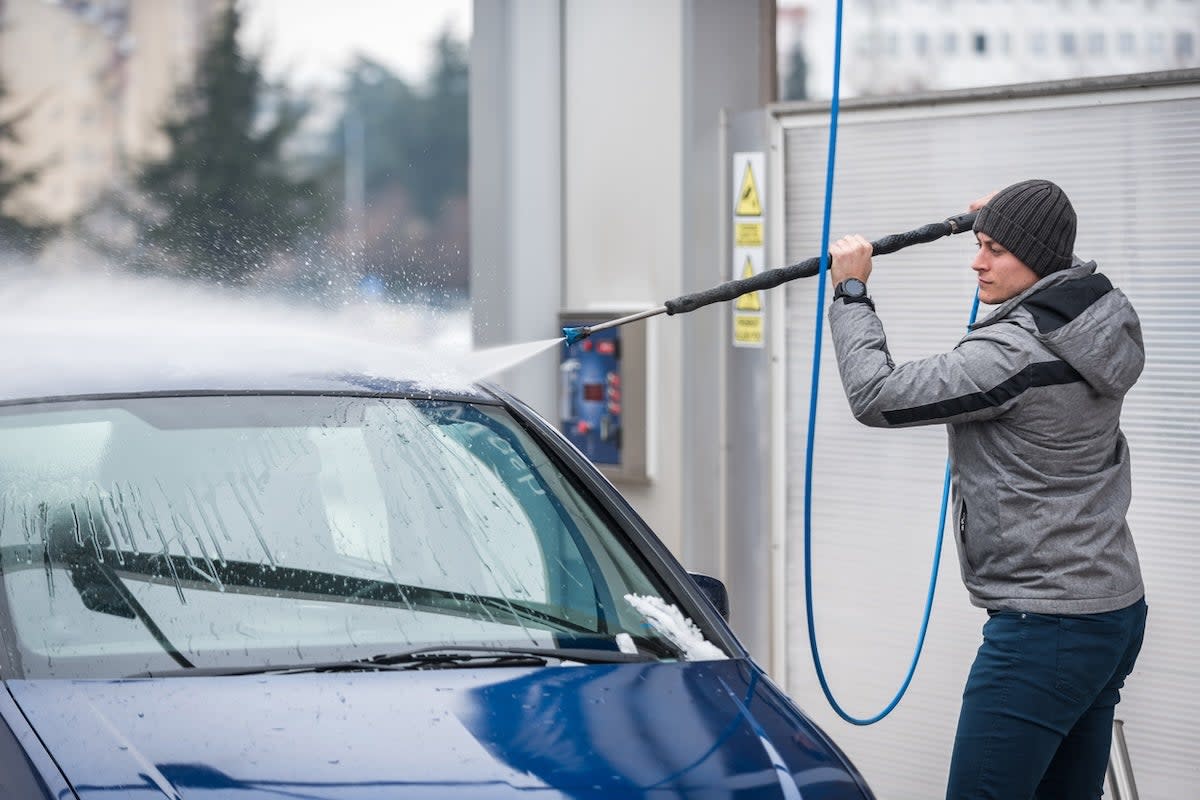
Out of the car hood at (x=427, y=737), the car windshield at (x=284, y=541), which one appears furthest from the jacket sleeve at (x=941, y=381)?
the car hood at (x=427, y=737)

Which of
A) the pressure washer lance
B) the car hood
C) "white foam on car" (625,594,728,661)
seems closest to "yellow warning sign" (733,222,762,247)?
the pressure washer lance

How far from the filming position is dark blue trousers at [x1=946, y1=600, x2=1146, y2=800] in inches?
123

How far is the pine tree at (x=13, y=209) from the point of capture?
15.5 meters

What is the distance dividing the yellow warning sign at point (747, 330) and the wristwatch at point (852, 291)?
215cm

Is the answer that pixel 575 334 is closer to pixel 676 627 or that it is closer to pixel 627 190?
pixel 676 627

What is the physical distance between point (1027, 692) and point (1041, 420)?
22.9 inches

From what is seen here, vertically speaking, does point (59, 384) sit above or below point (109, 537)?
above

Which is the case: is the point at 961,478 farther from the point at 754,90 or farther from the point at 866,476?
the point at 754,90

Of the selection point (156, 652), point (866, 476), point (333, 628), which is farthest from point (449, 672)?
point (866, 476)

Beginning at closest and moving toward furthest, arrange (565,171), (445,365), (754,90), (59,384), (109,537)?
1. (109,537)
2. (59,384)
3. (445,365)
4. (754,90)
5. (565,171)

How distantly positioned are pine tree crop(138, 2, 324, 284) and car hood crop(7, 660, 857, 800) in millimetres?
12374

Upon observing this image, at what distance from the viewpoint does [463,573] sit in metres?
3.03

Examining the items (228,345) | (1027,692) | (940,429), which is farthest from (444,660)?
(940,429)

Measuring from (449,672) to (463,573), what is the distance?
14.8 inches
